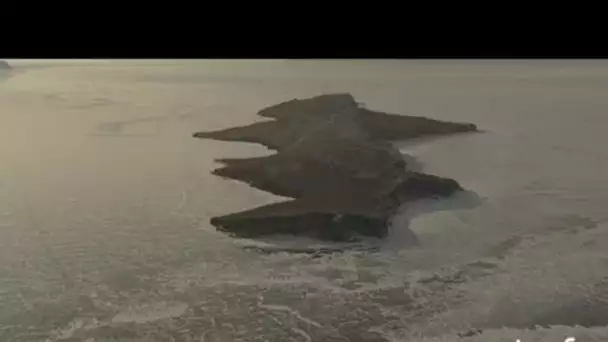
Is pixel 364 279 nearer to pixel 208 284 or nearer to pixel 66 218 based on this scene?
pixel 208 284

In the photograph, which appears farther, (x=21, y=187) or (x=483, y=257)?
(x=21, y=187)

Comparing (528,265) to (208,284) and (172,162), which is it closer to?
(208,284)
